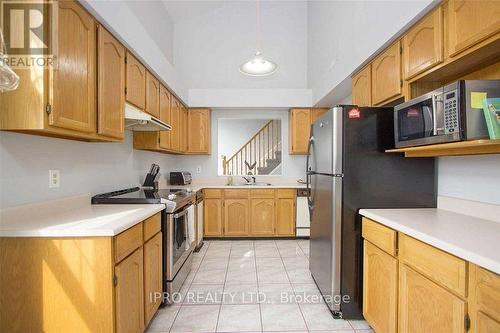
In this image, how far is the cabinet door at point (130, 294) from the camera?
51.8 inches

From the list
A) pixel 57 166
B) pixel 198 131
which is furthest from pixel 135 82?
pixel 198 131

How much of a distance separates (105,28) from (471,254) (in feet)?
7.96

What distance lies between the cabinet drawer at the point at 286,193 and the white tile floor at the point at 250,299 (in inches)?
37.4

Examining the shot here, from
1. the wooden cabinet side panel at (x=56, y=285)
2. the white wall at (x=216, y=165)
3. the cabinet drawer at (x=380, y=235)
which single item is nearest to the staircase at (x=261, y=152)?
the white wall at (x=216, y=165)

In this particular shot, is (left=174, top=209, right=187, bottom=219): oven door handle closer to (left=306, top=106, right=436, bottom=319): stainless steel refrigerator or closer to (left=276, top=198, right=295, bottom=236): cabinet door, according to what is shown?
(left=306, top=106, right=436, bottom=319): stainless steel refrigerator

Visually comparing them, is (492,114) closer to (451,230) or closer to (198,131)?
(451,230)

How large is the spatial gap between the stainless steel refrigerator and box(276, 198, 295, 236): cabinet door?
1.99m

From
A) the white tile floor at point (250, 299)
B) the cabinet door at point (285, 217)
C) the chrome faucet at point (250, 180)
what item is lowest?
the white tile floor at point (250, 299)

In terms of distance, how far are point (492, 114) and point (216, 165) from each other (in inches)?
149

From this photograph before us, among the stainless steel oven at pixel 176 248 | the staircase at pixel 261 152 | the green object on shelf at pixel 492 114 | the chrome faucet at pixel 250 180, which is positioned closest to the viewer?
the green object on shelf at pixel 492 114

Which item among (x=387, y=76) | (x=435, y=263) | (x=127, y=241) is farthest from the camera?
(x=387, y=76)

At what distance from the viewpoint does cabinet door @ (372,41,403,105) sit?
189 centimetres

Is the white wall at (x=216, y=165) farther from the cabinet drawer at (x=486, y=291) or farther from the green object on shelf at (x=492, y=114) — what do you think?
the cabinet drawer at (x=486, y=291)

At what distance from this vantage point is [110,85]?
179 cm
